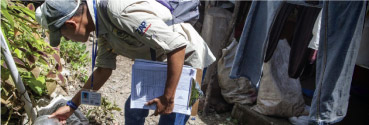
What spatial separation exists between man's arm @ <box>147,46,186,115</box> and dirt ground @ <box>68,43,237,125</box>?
1.28 m

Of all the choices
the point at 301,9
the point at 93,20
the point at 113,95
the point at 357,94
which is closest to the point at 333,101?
the point at 301,9

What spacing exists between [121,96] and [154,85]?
178cm

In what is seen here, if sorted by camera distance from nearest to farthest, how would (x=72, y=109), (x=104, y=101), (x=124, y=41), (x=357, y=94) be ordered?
(x=124, y=41), (x=72, y=109), (x=104, y=101), (x=357, y=94)

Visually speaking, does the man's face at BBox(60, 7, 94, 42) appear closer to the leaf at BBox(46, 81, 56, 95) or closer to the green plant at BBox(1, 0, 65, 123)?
the green plant at BBox(1, 0, 65, 123)

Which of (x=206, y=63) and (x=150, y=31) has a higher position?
(x=150, y=31)

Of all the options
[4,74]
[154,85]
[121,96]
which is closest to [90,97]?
[154,85]

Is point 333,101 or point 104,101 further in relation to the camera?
point 104,101

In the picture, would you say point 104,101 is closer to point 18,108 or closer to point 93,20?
point 18,108

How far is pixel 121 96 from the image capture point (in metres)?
3.47

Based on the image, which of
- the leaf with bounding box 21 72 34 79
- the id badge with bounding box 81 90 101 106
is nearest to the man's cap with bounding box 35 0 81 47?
the id badge with bounding box 81 90 101 106

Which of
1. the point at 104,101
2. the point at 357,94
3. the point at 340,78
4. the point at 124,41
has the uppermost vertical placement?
the point at 124,41

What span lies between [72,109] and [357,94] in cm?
470

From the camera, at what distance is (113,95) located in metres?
3.41

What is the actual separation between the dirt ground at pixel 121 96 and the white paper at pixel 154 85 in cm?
120
